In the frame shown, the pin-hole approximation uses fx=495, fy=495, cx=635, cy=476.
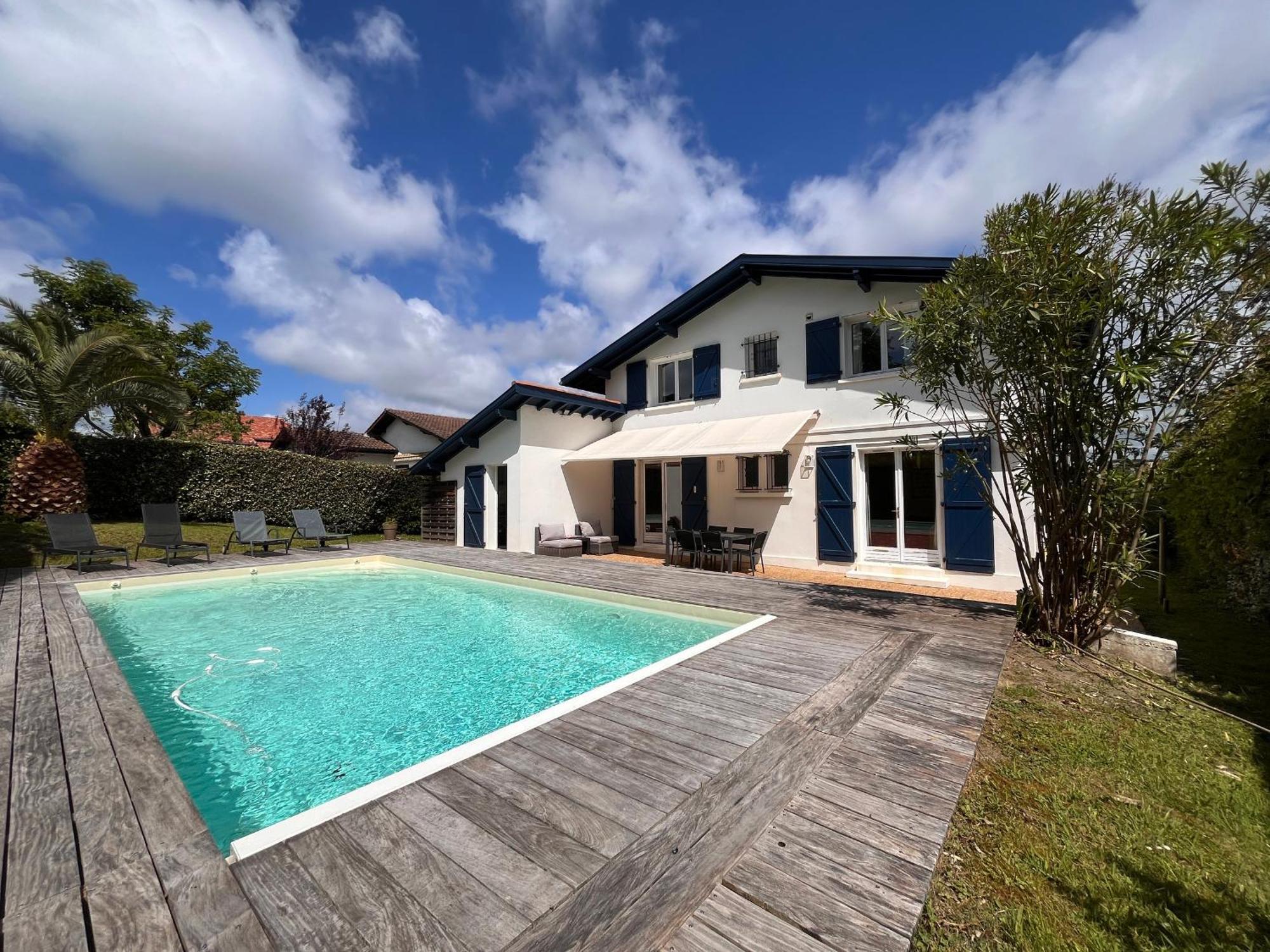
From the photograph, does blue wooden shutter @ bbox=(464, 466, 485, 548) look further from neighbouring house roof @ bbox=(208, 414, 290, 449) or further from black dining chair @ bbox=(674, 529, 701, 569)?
neighbouring house roof @ bbox=(208, 414, 290, 449)

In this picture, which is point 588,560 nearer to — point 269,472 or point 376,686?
point 376,686

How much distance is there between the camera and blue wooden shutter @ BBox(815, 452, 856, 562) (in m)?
13.9

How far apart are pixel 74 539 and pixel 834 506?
2015 centimetres

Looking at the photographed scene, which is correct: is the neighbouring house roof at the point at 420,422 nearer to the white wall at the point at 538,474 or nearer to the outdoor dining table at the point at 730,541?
the white wall at the point at 538,474

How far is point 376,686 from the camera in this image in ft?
22.3

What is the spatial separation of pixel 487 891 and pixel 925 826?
2.57 meters

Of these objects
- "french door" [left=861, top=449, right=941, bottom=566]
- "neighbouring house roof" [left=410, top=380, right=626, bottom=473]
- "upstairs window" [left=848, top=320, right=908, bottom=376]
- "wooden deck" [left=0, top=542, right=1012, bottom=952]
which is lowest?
"wooden deck" [left=0, top=542, right=1012, bottom=952]

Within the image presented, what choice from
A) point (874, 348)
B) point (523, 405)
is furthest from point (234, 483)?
point (874, 348)

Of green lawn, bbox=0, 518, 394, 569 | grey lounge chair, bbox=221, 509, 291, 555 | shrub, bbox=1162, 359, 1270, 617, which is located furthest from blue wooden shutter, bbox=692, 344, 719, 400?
green lawn, bbox=0, 518, 394, 569

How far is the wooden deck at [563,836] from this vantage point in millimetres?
2268

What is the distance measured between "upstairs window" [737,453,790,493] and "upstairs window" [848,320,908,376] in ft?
10.9

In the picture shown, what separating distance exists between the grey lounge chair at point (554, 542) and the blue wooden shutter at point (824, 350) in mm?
9461

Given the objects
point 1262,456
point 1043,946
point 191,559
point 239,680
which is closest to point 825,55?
point 1262,456

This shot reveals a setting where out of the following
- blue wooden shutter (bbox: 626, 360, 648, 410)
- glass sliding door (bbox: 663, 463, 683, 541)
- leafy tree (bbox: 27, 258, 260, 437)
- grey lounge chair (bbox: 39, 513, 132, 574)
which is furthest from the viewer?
leafy tree (bbox: 27, 258, 260, 437)
